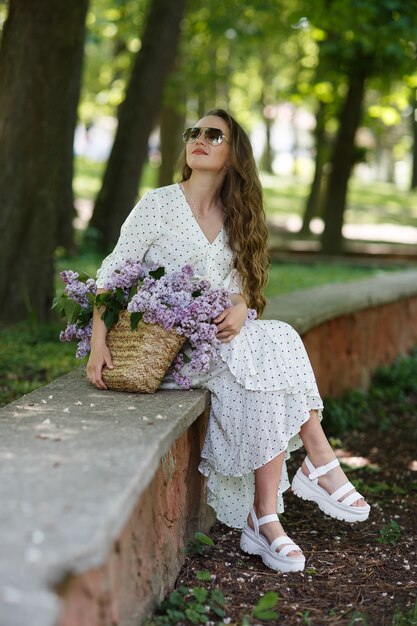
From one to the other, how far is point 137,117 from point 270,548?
8.21 m

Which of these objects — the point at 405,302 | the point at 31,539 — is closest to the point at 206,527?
the point at 31,539

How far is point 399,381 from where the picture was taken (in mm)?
8148

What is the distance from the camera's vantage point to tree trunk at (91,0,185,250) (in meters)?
10.8

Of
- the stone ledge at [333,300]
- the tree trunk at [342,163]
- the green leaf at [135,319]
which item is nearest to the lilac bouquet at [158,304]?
the green leaf at [135,319]

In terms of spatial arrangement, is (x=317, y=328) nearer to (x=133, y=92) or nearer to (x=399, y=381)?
(x=399, y=381)

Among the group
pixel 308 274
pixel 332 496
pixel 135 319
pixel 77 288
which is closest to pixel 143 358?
pixel 135 319

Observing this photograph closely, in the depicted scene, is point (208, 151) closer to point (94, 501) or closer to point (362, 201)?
point (94, 501)

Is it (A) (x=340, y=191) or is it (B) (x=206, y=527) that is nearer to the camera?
(B) (x=206, y=527)

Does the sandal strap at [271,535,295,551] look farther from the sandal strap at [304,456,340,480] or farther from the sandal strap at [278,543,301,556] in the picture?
the sandal strap at [304,456,340,480]

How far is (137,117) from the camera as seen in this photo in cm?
1113

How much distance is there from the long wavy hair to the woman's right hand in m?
0.71

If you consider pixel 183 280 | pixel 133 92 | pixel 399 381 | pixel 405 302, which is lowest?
pixel 399 381

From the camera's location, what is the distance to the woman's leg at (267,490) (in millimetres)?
3676

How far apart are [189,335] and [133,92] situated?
7.91 metres
